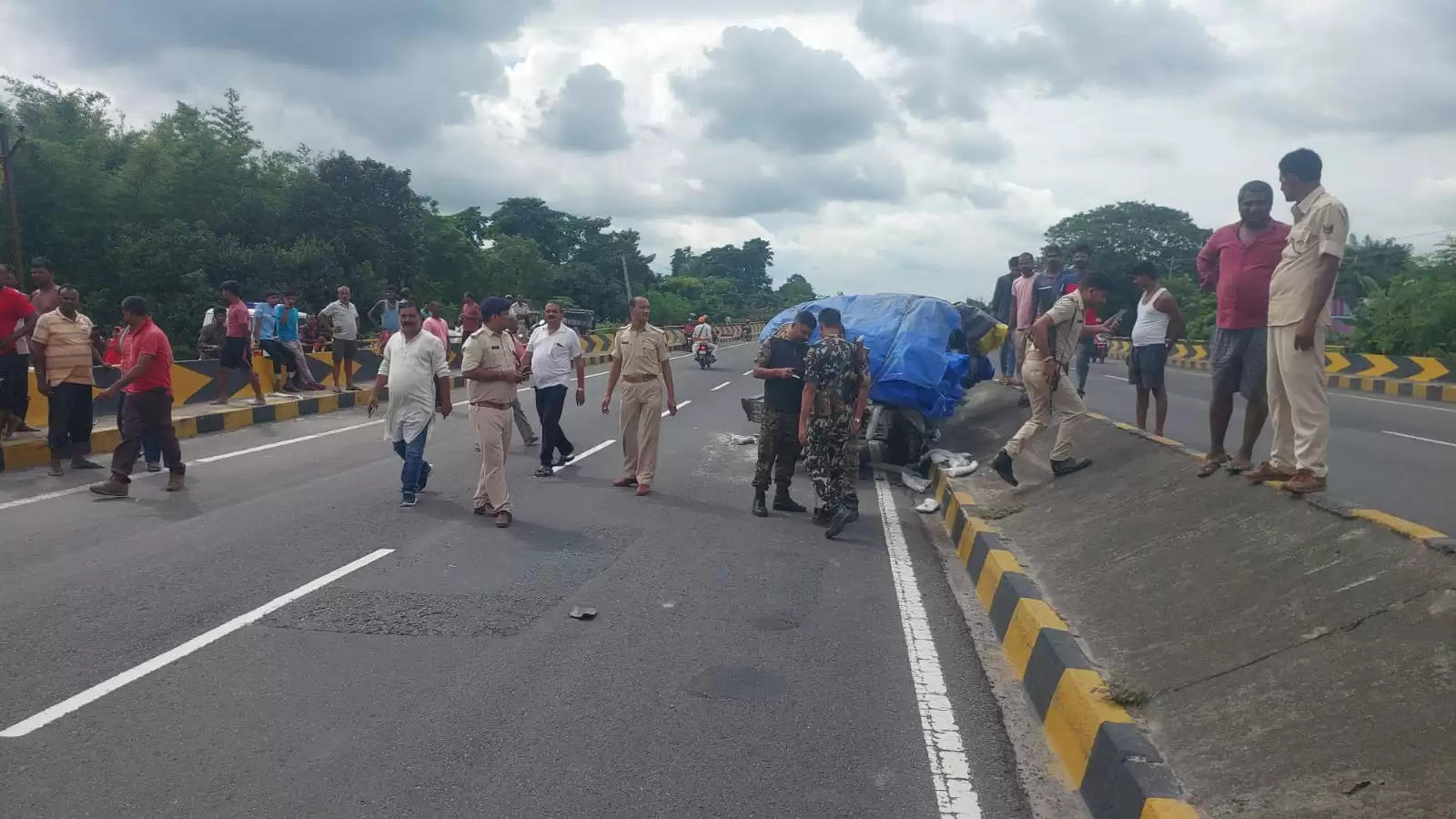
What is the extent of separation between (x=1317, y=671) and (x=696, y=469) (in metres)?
7.83

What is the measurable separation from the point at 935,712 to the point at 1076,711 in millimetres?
596

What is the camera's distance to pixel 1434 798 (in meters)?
2.91

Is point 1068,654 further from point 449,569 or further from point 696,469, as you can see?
point 696,469

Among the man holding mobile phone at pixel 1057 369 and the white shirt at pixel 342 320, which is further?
the white shirt at pixel 342 320

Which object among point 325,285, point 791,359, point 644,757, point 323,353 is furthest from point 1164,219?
point 644,757

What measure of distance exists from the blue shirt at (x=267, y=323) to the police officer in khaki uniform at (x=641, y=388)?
30.5 feet

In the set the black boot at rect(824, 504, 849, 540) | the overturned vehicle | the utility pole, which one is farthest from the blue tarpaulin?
the utility pole

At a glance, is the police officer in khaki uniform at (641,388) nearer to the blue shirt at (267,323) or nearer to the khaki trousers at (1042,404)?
the khaki trousers at (1042,404)

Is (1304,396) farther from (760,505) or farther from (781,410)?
(760,505)

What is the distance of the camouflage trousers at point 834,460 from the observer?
8.24m

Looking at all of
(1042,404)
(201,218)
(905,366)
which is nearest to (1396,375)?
(905,366)

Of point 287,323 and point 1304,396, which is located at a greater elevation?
point 287,323

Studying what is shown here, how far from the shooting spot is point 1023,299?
1254cm

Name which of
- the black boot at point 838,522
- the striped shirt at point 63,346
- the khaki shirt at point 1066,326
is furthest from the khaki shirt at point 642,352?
the striped shirt at point 63,346
